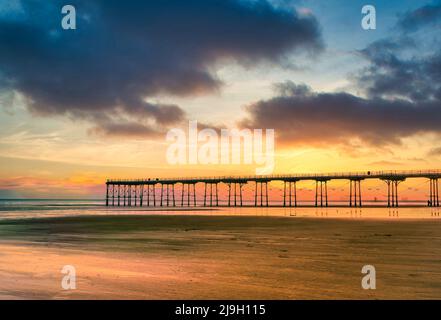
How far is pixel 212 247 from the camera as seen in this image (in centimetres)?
1695

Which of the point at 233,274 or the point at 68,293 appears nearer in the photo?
the point at 68,293

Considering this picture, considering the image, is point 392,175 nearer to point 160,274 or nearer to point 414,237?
point 414,237

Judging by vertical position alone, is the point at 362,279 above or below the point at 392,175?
below

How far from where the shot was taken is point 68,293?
889 cm

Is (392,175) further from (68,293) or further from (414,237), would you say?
(68,293)
